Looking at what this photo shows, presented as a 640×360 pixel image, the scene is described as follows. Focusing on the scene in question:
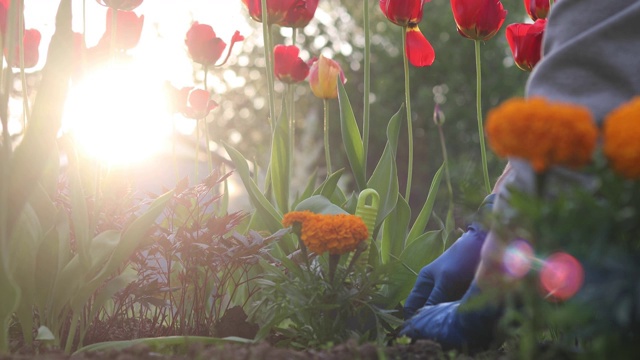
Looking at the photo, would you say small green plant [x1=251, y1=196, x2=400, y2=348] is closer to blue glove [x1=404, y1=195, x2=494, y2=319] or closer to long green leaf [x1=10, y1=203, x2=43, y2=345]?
blue glove [x1=404, y1=195, x2=494, y2=319]

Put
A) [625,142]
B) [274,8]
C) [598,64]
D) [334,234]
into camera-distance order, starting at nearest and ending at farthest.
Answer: [625,142] → [598,64] → [334,234] → [274,8]

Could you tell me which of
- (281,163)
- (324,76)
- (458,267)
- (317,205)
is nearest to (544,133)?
→ (458,267)

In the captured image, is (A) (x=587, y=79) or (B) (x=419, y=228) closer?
(A) (x=587, y=79)

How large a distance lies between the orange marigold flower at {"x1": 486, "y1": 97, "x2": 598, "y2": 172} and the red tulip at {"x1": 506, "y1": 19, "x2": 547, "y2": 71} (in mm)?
1419

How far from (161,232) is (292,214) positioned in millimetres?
578

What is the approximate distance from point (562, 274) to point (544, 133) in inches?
8.3

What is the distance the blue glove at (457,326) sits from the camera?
1.46 meters

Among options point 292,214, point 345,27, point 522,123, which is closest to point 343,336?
point 292,214

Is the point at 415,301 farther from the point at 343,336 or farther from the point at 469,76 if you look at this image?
the point at 469,76

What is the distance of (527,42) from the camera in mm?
2314

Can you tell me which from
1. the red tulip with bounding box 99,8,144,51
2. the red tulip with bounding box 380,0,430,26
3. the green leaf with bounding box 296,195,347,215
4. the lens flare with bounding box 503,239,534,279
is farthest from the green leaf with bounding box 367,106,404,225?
the lens flare with bounding box 503,239,534,279

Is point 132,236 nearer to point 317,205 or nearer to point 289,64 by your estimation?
point 317,205

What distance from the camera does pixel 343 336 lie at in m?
1.72

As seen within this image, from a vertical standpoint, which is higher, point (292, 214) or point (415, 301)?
point (292, 214)
